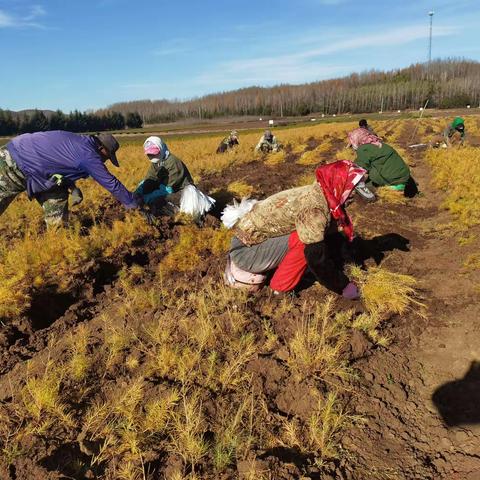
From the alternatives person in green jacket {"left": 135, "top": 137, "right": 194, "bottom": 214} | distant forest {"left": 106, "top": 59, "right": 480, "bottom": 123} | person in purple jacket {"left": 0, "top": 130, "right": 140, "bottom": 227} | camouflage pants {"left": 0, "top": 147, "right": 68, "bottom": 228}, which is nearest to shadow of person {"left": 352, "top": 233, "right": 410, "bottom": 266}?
person in purple jacket {"left": 0, "top": 130, "right": 140, "bottom": 227}

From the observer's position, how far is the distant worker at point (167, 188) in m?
6.07

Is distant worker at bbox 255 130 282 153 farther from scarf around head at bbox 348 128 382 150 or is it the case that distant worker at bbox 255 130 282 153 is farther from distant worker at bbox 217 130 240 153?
scarf around head at bbox 348 128 382 150

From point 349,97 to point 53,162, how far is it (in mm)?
98518

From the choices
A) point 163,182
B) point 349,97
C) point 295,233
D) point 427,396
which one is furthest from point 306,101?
point 427,396

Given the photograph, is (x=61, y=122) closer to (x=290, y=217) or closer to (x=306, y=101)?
(x=306, y=101)

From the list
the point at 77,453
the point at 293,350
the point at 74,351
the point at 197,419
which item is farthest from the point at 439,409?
the point at 74,351

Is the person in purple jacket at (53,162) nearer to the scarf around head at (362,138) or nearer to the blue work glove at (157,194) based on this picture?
the blue work glove at (157,194)

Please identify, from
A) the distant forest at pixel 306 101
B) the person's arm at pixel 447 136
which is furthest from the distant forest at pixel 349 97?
the person's arm at pixel 447 136

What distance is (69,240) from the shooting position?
184 inches

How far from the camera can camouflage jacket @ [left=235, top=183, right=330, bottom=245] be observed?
3167 mm

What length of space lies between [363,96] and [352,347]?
99595mm

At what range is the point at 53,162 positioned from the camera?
15.3 feet

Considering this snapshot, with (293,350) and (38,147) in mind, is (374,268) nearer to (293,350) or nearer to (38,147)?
(293,350)

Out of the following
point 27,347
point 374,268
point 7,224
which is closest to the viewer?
point 27,347
